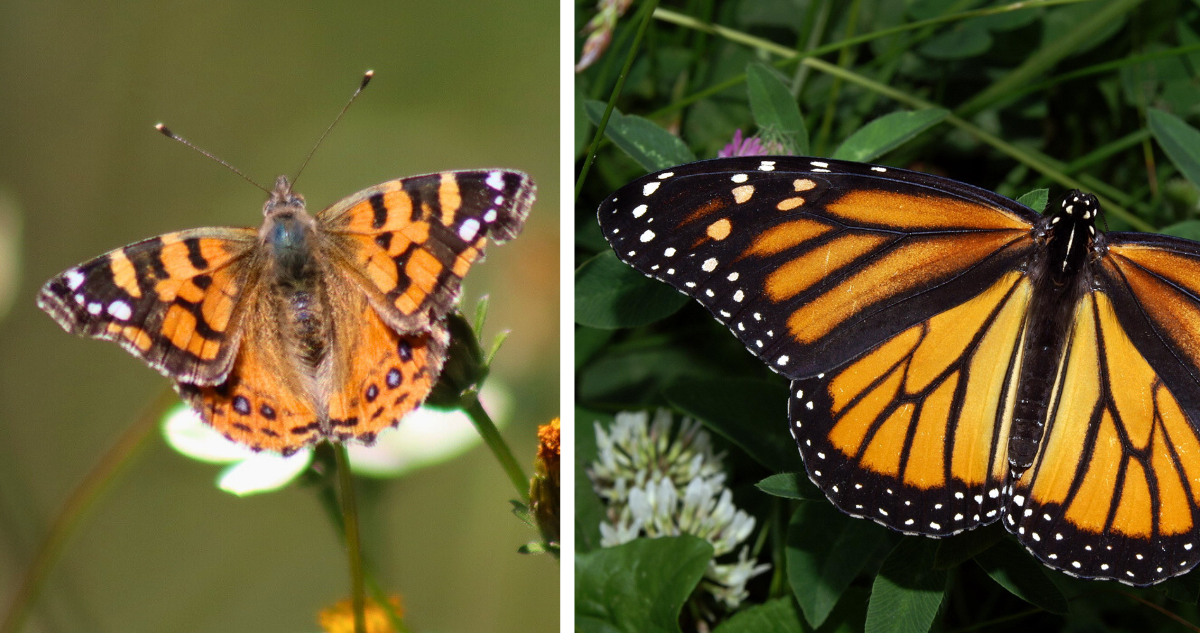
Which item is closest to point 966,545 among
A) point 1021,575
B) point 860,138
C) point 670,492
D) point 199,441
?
point 1021,575

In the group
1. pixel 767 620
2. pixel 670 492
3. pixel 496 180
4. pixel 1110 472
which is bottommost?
pixel 767 620

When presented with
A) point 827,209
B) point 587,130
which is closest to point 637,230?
point 827,209

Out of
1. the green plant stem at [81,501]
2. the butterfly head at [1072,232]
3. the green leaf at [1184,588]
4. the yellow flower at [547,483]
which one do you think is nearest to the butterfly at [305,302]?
the yellow flower at [547,483]

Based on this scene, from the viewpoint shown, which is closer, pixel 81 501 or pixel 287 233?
pixel 287 233

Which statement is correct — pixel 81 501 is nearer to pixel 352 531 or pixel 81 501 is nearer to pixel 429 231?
pixel 352 531

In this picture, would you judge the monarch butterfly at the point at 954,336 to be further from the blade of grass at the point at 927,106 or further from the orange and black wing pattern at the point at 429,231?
the blade of grass at the point at 927,106

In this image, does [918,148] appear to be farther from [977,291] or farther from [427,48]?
[427,48]

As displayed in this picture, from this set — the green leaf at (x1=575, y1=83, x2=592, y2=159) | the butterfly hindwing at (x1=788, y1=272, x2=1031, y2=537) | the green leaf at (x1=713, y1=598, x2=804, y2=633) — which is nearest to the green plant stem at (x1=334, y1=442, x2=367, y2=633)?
the butterfly hindwing at (x1=788, y1=272, x2=1031, y2=537)
